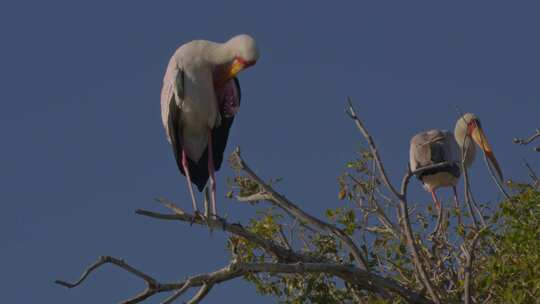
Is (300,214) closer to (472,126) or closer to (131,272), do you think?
(131,272)

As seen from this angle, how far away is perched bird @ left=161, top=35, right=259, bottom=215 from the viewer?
11555mm

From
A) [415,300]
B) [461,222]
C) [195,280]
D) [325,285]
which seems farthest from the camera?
[461,222]

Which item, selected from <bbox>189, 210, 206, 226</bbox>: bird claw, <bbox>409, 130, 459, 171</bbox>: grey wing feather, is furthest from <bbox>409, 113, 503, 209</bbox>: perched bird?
<bbox>189, 210, 206, 226</bbox>: bird claw

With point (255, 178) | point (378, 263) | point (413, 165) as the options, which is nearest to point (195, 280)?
point (255, 178)

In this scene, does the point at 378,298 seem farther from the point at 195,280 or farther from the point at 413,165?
the point at 413,165

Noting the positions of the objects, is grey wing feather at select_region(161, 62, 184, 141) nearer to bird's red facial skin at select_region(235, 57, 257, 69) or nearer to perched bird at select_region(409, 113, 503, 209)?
bird's red facial skin at select_region(235, 57, 257, 69)

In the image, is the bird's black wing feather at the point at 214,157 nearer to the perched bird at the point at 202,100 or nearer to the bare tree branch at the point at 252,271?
the perched bird at the point at 202,100

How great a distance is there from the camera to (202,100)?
37.9 ft

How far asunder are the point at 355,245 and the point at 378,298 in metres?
0.39

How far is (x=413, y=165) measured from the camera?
55.2 feet

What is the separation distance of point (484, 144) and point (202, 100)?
23.5 feet

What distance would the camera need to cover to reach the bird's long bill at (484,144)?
17.8m

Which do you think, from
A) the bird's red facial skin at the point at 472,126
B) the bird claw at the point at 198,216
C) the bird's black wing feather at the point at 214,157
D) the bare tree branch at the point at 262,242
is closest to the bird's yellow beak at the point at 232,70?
the bird's black wing feather at the point at 214,157

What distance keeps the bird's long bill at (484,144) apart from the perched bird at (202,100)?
6588 millimetres
